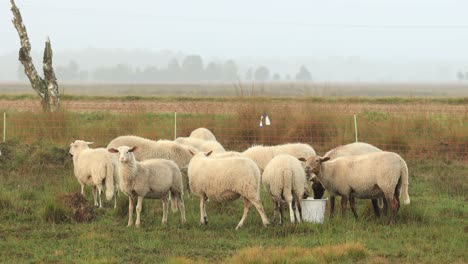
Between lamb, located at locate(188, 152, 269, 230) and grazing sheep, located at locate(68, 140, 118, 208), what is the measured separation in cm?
206

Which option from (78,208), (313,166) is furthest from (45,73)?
(313,166)

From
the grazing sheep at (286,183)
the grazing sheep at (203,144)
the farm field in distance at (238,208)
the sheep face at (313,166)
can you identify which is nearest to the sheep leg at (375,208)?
the farm field in distance at (238,208)

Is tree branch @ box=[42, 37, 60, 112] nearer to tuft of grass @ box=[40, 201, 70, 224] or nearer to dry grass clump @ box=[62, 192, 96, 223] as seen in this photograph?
dry grass clump @ box=[62, 192, 96, 223]

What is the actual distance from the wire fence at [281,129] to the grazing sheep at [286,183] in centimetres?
758

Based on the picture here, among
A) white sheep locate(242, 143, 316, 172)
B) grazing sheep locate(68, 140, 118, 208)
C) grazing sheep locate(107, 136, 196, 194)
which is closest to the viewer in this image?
grazing sheep locate(68, 140, 118, 208)

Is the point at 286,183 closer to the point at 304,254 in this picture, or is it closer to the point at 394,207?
the point at 394,207

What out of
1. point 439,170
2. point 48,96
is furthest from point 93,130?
point 439,170

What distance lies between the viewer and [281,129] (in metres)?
21.1

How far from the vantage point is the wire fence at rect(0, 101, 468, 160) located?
20250 mm

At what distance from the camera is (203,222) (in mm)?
12203

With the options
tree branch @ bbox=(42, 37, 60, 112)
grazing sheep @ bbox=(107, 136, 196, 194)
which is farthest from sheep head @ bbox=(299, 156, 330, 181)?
tree branch @ bbox=(42, 37, 60, 112)

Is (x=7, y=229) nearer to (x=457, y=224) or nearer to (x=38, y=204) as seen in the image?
(x=38, y=204)

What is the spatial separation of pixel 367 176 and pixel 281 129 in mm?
8823

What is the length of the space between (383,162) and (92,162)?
5.54 m
